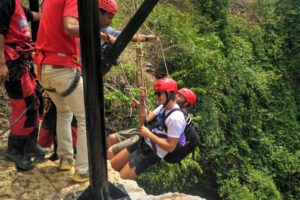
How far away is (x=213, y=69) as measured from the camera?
31.3 feet

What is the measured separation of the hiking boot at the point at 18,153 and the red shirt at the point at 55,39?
0.85m

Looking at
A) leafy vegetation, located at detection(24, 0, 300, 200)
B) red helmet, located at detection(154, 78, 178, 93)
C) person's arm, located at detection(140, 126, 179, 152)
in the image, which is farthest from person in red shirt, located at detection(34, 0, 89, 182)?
leafy vegetation, located at detection(24, 0, 300, 200)

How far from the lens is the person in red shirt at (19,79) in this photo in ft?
11.7

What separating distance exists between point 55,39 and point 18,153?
3.99ft

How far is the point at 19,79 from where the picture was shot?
12.5 feet

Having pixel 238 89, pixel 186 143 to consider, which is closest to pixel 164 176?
pixel 186 143

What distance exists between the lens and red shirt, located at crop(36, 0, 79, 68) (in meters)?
3.46

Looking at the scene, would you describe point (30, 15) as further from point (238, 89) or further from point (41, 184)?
point (238, 89)

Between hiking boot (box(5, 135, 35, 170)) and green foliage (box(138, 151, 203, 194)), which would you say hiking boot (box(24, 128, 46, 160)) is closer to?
hiking boot (box(5, 135, 35, 170))

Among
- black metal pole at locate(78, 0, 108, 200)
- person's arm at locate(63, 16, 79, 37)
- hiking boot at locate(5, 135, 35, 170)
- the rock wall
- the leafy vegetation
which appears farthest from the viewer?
the leafy vegetation

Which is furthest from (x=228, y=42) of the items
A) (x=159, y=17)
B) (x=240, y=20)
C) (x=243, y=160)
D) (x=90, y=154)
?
(x=90, y=154)

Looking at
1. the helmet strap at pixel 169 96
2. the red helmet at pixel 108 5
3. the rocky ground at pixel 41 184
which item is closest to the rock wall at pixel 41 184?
the rocky ground at pixel 41 184

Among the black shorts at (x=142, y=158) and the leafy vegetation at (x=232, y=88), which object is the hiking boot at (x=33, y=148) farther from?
the leafy vegetation at (x=232, y=88)

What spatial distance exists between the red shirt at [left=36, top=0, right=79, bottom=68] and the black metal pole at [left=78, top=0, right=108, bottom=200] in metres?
1.70
